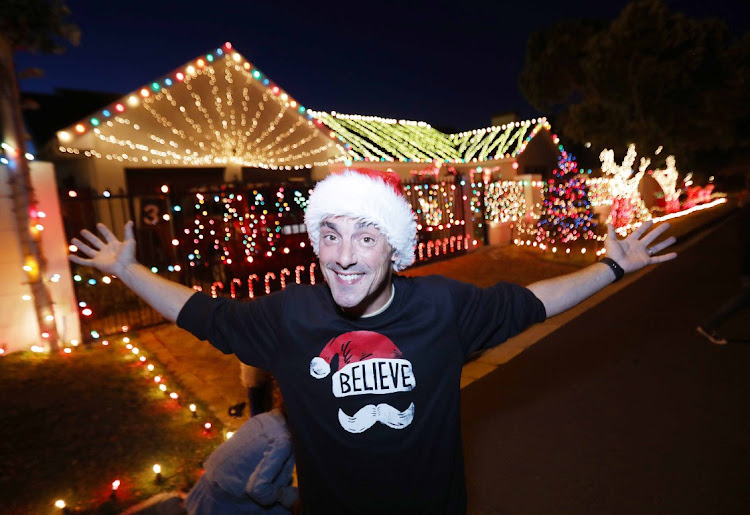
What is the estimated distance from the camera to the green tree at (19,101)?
5.63 m

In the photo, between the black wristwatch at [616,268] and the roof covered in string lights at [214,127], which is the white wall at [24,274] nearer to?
the roof covered in string lights at [214,127]

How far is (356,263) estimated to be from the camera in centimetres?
168

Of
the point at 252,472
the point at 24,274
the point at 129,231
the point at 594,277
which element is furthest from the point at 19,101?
the point at 594,277

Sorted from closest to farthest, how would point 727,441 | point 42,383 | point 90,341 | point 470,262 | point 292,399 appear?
point 292,399 → point 727,441 → point 42,383 → point 90,341 → point 470,262

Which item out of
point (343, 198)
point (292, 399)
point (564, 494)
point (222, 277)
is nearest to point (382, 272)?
point (343, 198)

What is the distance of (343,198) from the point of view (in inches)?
71.9

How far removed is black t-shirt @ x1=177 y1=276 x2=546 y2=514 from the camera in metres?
1.59

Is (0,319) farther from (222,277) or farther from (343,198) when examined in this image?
(343,198)

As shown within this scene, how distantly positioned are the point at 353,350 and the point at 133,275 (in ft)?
3.40

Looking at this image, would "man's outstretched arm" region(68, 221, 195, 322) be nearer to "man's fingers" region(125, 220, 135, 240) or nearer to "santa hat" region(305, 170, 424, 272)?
"man's fingers" region(125, 220, 135, 240)

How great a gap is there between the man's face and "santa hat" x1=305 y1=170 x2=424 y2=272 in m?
0.04

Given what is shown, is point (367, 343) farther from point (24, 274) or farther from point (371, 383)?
point (24, 274)

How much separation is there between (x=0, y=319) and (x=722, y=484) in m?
7.73

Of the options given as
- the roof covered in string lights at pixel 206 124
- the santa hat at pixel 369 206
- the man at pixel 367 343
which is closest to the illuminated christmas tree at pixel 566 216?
the roof covered in string lights at pixel 206 124
